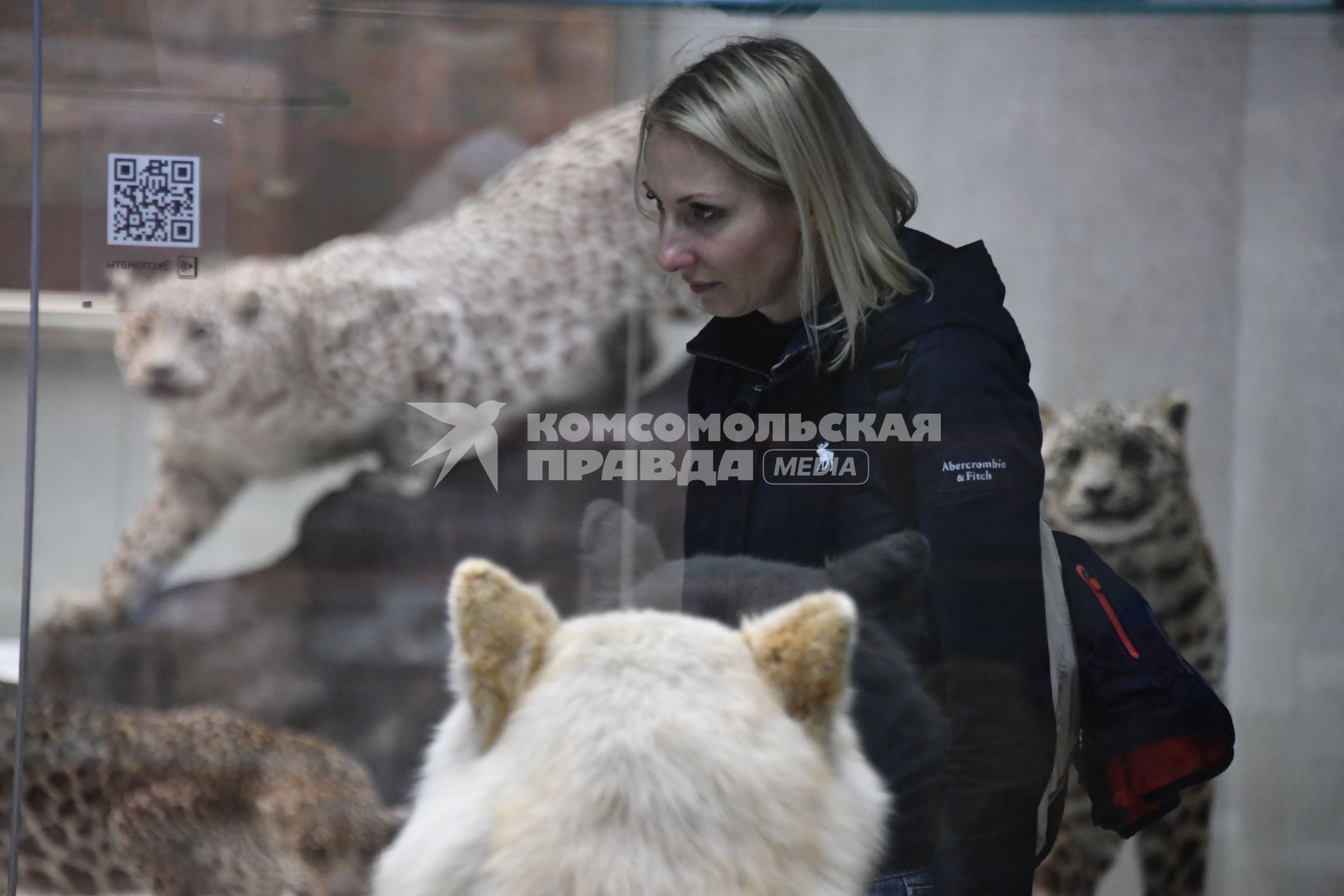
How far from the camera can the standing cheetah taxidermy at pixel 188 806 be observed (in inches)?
108

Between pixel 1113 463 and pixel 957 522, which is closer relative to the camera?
pixel 957 522

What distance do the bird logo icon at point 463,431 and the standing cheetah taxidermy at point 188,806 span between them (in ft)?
2.12

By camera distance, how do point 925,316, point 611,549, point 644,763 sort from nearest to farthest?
point 644,763 → point 925,316 → point 611,549

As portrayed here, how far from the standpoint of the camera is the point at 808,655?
218 centimetres

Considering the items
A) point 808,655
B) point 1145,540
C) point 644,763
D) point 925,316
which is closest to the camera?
point 644,763

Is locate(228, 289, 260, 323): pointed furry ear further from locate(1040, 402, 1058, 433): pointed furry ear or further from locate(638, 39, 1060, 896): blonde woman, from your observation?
locate(1040, 402, 1058, 433): pointed furry ear

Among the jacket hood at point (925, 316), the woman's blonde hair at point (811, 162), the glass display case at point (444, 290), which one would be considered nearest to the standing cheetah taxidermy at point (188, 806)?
the glass display case at point (444, 290)

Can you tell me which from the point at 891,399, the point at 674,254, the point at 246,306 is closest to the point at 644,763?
the point at 891,399

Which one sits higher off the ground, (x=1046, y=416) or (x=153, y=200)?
(x=153, y=200)

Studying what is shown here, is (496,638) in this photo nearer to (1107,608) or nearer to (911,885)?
(911,885)

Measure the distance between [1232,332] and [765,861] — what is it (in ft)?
4.91

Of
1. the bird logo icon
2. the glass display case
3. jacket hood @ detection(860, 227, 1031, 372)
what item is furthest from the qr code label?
jacket hood @ detection(860, 227, 1031, 372)

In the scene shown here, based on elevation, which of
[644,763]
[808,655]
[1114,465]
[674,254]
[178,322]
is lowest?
[644,763]

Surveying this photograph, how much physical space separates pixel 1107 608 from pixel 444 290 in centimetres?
147
